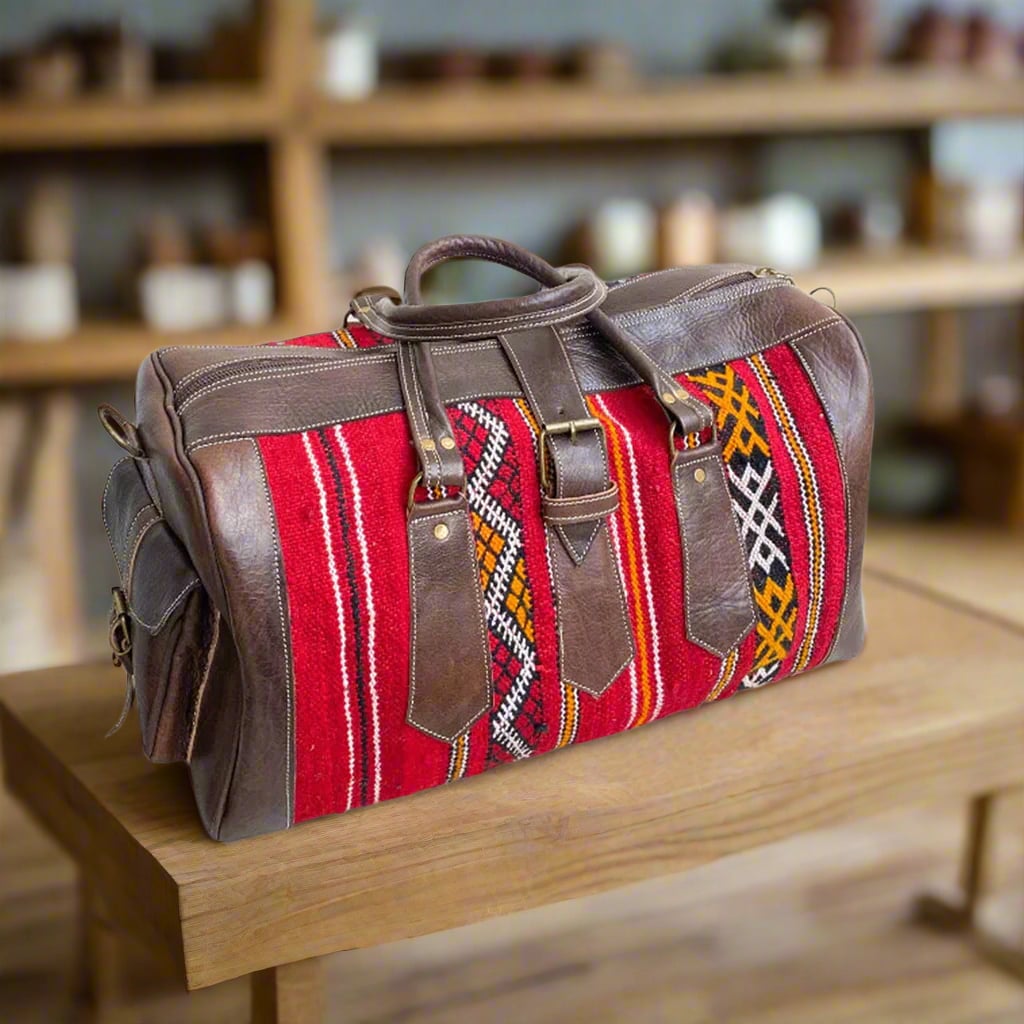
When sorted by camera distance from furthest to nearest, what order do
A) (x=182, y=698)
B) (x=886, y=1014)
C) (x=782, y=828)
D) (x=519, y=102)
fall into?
(x=519, y=102)
(x=886, y=1014)
(x=782, y=828)
(x=182, y=698)

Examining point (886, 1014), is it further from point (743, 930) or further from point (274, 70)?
point (274, 70)

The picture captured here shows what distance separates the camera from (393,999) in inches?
54.4

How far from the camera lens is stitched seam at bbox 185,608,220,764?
85 centimetres

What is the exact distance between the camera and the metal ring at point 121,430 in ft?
2.92

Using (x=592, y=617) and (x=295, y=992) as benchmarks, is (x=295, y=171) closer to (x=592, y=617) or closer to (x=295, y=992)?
(x=592, y=617)

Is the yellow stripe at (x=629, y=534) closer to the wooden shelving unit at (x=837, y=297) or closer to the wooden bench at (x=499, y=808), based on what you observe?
the wooden bench at (x=499, y=808)

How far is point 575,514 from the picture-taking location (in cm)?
93

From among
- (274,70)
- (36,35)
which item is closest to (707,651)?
(274,70)

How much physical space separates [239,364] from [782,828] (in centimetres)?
52

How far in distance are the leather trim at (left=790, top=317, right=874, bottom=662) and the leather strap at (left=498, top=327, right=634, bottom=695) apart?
8.2 inches

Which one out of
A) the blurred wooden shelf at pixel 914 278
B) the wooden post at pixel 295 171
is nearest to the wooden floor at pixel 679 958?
the wooden post at pixel 295 171

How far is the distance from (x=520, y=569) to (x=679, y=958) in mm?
695

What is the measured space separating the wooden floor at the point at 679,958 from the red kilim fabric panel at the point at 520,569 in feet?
1.50

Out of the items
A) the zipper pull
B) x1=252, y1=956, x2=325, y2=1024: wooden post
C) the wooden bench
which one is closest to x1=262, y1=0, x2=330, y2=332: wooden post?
the wooden bench
